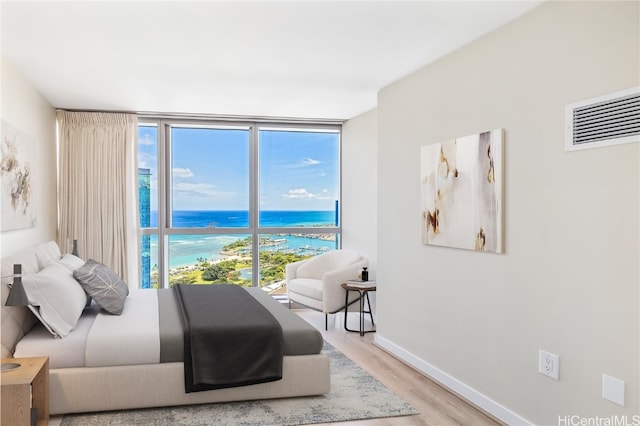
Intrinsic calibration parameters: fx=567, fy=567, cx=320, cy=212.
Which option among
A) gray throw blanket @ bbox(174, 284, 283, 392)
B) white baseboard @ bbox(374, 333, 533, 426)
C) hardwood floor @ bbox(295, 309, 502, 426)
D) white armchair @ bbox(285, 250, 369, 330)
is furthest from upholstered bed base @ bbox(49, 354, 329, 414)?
white armchair @ bbox(285, 250, 369, 330)

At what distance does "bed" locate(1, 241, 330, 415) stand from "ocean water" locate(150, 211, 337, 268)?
10.4 feet

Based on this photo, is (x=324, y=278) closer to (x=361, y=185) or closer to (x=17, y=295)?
(x=361, y=185)

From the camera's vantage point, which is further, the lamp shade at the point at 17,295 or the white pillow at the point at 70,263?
the white pillow at the point at 70,263

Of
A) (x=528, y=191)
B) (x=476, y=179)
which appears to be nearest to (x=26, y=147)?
(x=476, y=179)

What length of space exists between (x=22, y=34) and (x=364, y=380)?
3316 millimetres

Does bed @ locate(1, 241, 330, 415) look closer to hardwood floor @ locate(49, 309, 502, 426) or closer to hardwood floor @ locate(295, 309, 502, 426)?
hardwood floor @ locate(49, 309, 502, 426)

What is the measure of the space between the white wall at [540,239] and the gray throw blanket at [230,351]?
1316 millimetres

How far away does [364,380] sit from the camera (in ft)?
13.7

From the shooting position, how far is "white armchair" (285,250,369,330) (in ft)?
19.5

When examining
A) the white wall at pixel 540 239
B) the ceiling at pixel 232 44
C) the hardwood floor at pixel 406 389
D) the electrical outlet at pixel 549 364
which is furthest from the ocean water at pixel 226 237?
the electrical outlet at pixel 549 364

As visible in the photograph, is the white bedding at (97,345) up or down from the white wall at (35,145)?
down

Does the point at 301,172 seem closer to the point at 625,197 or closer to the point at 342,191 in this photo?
the point at 342,191

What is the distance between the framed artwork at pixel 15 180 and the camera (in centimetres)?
414

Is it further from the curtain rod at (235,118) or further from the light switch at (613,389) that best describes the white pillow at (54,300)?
the curtain rod at (235,118)
